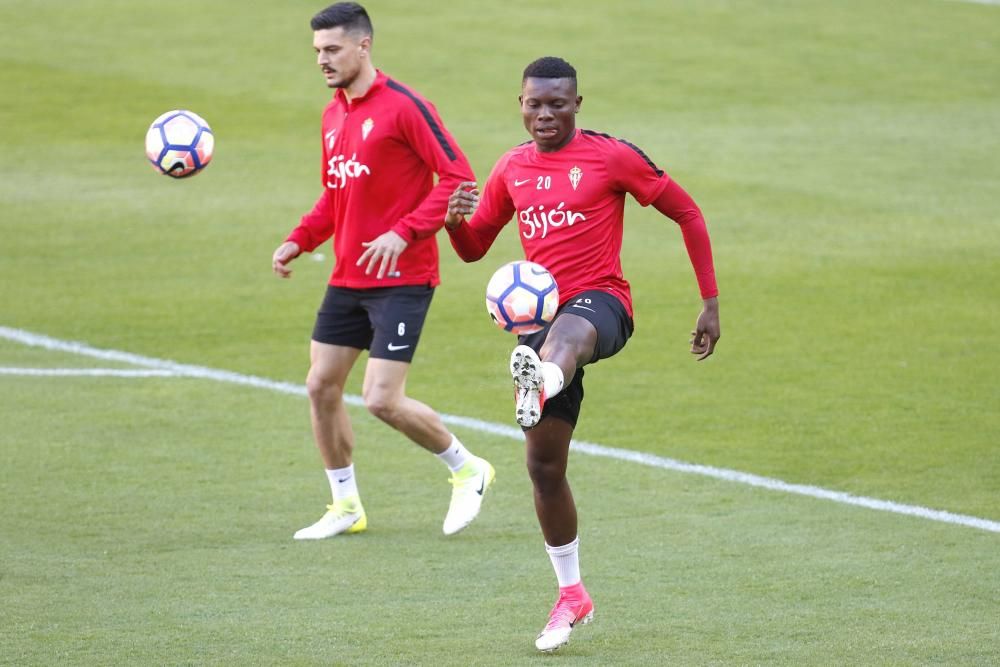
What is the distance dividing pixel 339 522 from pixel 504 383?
3495 millimetres

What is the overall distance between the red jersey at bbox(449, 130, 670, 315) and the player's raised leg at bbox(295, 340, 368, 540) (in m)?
1.69

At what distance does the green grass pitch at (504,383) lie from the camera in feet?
22.7

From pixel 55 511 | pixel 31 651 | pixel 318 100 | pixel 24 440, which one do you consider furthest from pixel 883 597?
pixel 318 100

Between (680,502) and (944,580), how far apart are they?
1.83 m

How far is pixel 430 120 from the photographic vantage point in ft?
27.2

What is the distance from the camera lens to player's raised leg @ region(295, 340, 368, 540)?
27.5 feet

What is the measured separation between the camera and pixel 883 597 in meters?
7.15

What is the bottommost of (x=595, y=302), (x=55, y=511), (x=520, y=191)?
(x=55, y=511)

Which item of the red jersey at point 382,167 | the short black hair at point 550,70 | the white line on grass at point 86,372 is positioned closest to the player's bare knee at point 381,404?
the red jersey at point 382,167

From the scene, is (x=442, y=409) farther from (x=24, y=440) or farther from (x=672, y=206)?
(x=672, y=206)

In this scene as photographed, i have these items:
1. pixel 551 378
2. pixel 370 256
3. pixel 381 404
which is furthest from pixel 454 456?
pixel 551 378

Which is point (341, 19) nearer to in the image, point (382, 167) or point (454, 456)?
point (382, 167)

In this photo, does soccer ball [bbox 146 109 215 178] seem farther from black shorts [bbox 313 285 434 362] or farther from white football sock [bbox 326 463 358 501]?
white football sock [bbox 326 463 358 501]

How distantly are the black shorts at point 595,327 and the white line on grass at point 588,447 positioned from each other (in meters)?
2.64
